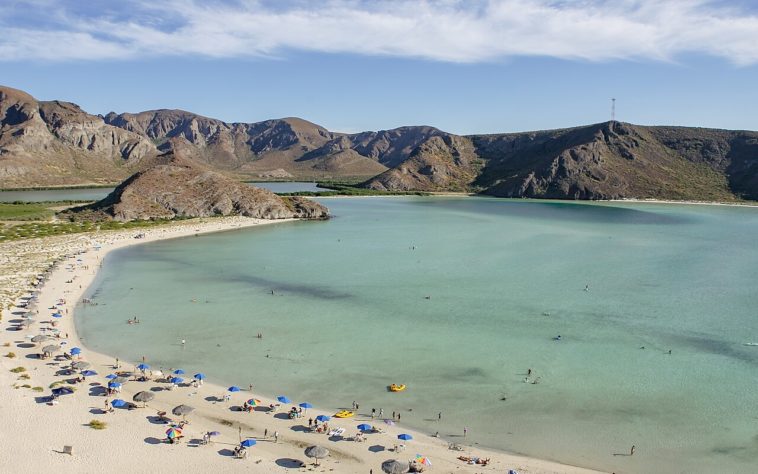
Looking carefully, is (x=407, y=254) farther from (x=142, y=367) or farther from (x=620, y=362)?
(x=142, y=367)

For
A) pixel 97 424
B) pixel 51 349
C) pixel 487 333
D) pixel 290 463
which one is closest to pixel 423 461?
pixel 290 463

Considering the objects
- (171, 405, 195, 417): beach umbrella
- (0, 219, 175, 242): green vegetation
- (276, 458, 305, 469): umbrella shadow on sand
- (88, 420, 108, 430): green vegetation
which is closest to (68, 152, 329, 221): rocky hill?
(0, 219, 175, 242): green vegetation

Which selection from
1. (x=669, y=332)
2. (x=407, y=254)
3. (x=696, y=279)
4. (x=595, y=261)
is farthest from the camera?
(x=407, y=254)

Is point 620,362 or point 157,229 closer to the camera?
point 620,362

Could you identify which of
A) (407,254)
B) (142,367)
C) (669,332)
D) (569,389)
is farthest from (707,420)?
(407,254)

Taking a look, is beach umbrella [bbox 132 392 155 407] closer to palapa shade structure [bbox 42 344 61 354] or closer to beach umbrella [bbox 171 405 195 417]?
beach umbrella [bbox 171 405 195 417]
